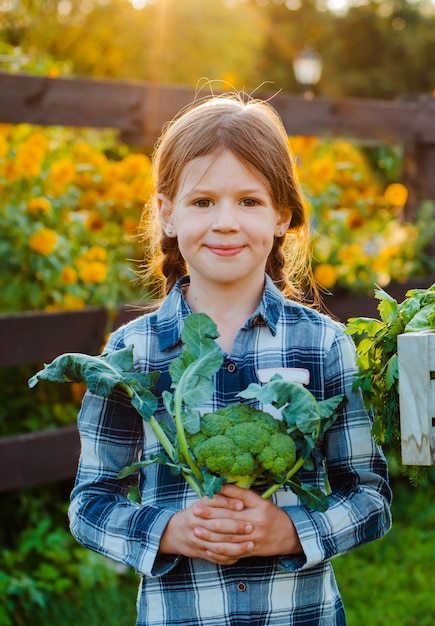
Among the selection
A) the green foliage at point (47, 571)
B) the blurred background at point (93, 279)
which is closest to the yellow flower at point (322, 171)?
the blurred background at point (93, 279)

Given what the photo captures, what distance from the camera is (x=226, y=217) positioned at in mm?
1678

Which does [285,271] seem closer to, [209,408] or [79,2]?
[209,408]

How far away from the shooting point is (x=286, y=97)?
15.0 ft

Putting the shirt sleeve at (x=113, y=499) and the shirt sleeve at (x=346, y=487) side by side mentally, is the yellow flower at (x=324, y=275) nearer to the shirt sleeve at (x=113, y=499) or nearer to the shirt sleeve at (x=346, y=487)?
the shirt sleeve at (x=346, y=487)

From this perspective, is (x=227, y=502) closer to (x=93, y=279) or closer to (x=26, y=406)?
(x=93, y=279)

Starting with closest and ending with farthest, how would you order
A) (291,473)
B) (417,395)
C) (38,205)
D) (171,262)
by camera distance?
(417,395) < (291,473) < (171,262) < (38,205)

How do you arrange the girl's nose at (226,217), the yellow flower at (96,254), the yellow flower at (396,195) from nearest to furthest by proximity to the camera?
1. the girl's nose at (226,217)
2. the yellow flower at (96,254)
3. the yellow flower at (396,195)

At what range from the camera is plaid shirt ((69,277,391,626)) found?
1.65 meters

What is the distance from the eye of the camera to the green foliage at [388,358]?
1.48 meters

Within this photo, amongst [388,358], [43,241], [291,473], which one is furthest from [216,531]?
[43,241]

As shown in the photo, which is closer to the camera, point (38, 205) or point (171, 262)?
point (171, 262)

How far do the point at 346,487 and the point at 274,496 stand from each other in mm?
152

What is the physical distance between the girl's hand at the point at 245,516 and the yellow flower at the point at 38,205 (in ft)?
7.93

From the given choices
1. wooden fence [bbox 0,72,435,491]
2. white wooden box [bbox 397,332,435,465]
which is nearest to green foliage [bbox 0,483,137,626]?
wooden fence [bbox 0,72,435,491]
